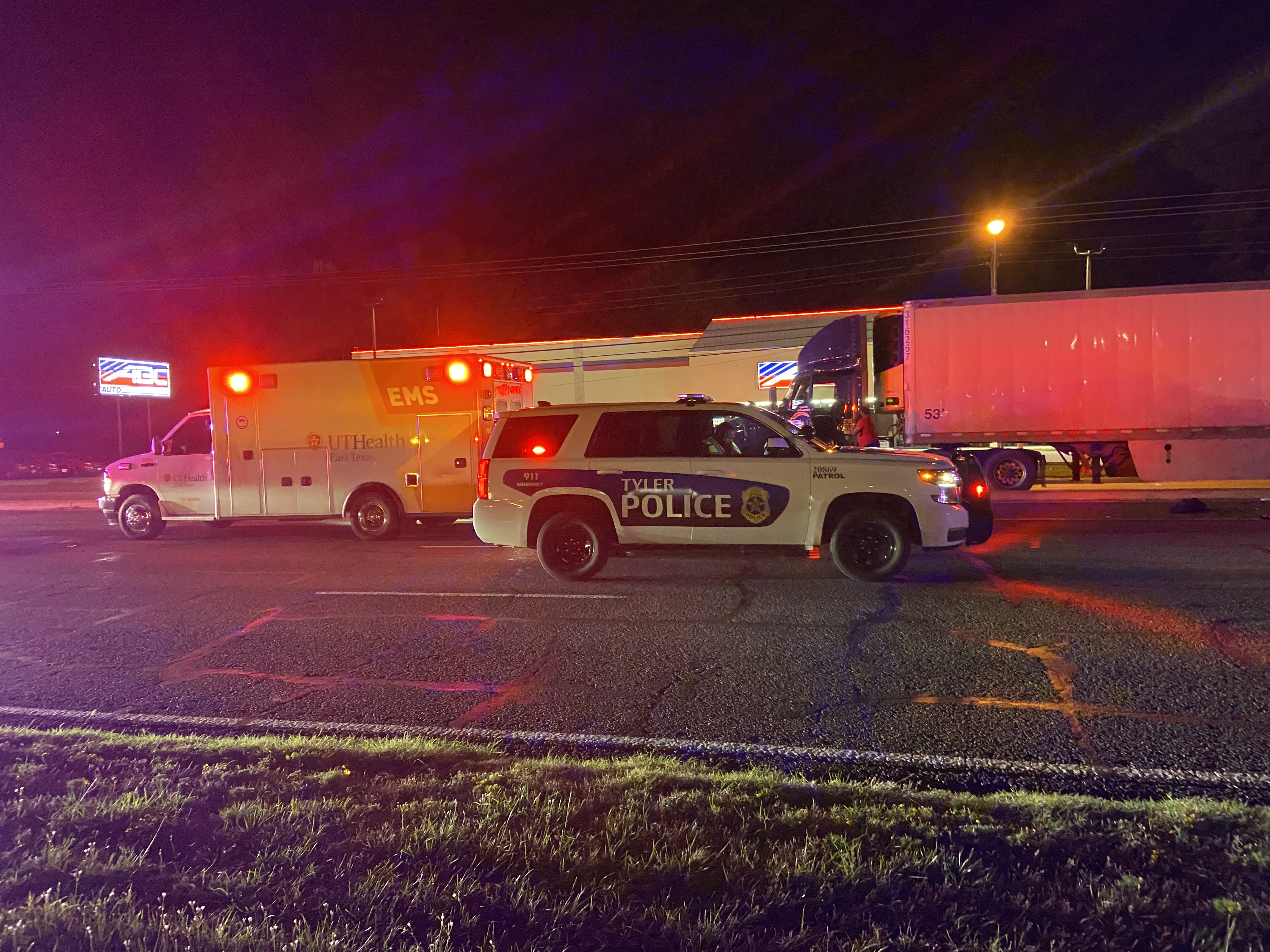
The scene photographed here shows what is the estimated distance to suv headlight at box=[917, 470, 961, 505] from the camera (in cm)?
795

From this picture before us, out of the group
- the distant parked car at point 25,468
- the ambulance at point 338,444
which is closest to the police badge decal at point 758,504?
the ambulance at point 338,444

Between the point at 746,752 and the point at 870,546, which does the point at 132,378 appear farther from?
the point at 746,752

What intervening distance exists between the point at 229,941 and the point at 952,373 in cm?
1683

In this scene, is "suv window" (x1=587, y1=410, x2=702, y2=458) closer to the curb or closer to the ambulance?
the ambulance

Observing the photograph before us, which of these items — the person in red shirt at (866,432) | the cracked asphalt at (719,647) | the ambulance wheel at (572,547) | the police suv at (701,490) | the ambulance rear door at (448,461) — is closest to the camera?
the cracked asphalt at (719,647)

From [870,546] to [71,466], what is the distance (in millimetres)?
46080

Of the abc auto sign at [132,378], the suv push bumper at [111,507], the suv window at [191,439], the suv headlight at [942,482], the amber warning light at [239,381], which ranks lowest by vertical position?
the suv push bumper at [111,507]

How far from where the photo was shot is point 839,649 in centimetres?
603

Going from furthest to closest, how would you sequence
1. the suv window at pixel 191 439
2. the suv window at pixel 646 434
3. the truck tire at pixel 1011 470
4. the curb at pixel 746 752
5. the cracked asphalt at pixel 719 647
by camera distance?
the truck tire at pixel 1011 470, the suv window at pixel 191 439, the suv window at pixel 646 434, the cracked asphalt at pixel 719 647, the curb at pixel 746 752

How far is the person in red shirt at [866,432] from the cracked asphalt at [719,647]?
3.60 m

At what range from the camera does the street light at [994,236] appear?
21.3 meters

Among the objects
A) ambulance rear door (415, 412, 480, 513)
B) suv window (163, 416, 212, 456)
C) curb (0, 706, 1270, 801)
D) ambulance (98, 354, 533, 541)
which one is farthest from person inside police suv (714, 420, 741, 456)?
suv window (163, 416, 212, 456)

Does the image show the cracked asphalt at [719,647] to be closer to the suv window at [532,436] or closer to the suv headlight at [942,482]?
the suv headlight at [942,482]

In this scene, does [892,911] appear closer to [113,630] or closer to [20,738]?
[20,738]
